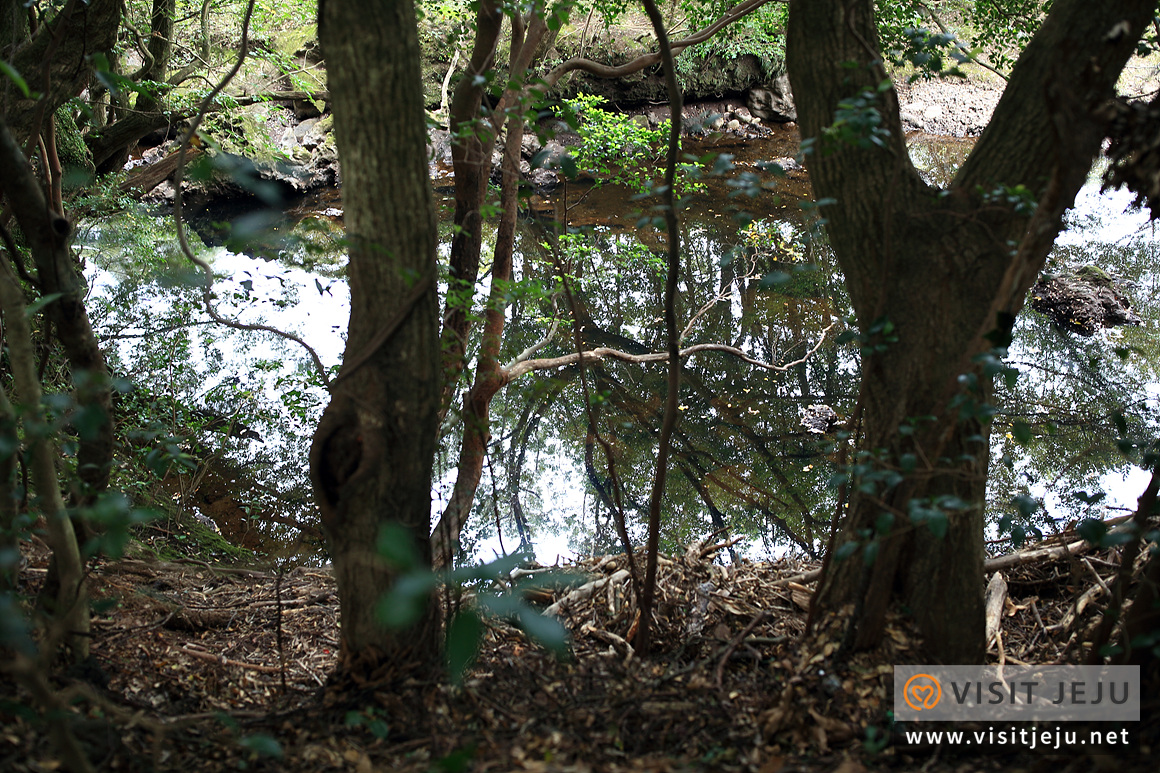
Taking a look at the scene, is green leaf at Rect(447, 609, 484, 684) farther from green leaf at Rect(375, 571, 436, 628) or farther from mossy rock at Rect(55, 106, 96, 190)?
mossy rock at Rect(55, 106, 96, 190)

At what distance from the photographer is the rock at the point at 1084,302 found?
26.0 ft

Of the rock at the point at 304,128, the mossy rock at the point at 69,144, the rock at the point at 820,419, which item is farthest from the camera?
the rock at the point at 304,128

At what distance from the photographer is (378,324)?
189cm

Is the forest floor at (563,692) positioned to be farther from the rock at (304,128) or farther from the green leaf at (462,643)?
the rock at (304,128)

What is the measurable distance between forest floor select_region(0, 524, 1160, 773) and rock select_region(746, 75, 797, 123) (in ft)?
44.6

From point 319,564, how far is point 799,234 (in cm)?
680

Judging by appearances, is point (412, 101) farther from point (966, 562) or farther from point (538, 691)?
point (966, 562)

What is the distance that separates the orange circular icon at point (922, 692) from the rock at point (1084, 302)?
7.13 meters

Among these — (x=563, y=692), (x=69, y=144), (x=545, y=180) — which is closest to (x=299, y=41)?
(x=545, y=180)

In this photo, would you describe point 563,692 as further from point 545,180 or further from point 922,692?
point 545,180

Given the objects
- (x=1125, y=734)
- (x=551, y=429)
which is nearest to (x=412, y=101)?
(x=1125, y=734)
